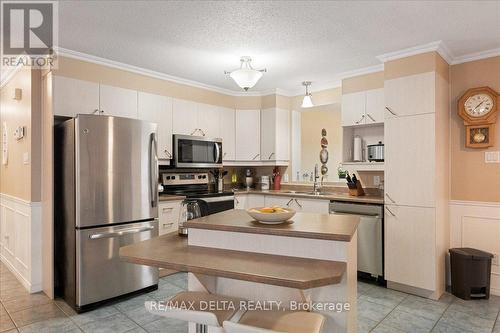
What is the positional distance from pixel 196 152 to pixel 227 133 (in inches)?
29.8

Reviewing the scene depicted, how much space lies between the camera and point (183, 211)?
2.21 metres

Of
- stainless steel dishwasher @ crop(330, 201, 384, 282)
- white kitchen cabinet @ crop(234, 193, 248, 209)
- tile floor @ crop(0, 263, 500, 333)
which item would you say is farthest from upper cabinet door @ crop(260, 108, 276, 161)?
tile floor @ crop(0, 263, 500, 333)

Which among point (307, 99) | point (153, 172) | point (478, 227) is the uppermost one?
point (307, 99)

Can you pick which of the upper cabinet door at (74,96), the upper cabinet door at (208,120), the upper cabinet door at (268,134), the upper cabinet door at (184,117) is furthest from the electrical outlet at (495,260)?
the upper cabinet door at (74,96)

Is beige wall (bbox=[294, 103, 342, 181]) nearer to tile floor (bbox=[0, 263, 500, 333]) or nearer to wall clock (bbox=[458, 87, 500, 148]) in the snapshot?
wall clock (bbox=[458, 87, 500, 148])

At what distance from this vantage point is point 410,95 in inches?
126

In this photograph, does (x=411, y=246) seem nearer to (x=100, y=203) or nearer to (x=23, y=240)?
(x=100, y=203)

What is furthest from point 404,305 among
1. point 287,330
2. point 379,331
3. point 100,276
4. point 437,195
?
point 100,276

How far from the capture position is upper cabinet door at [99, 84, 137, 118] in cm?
351

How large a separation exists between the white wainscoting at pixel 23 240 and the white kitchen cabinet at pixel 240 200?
91.9 inches

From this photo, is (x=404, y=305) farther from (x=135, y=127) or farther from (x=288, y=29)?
(x=135, y=127)

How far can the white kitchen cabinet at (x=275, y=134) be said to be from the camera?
15.9 feet

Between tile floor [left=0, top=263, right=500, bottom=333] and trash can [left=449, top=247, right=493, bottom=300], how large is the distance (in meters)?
0.09

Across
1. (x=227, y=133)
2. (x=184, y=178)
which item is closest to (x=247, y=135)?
(x=227, y=133)
